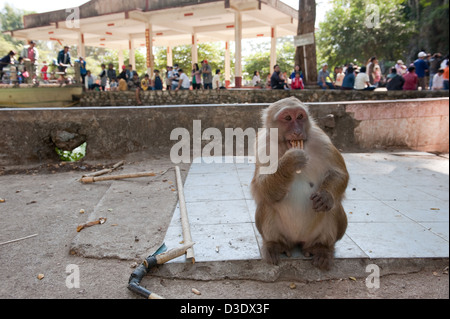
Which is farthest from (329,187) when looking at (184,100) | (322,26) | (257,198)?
(322,26)

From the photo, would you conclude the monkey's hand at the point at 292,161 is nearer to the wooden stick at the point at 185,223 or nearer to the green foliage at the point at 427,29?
the wooden stick at the point at 185,223

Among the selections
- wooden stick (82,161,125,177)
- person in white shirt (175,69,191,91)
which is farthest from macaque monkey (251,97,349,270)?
person in white shirt (175,69,191,91)

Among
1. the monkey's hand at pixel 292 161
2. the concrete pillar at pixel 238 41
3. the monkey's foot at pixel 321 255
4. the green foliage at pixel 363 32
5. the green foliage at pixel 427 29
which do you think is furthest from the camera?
the green foliage at pixel 363 32

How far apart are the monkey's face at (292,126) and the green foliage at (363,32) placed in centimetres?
2291

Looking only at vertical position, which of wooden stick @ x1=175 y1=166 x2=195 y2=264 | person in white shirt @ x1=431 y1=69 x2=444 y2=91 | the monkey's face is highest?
person in white shirt @ x1=431 y1=69 x2=444 y2=91

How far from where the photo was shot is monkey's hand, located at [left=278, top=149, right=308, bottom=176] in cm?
243

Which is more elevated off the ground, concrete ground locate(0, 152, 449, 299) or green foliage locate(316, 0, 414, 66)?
green foliage locate(316, 0, 414, 66)

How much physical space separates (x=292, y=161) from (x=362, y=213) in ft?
5.66

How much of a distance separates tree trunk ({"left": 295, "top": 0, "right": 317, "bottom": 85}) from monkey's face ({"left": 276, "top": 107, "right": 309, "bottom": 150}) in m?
10.8

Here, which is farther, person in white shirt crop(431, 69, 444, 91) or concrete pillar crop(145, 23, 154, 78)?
concrete pillar crop(145, 23, 154, 78)

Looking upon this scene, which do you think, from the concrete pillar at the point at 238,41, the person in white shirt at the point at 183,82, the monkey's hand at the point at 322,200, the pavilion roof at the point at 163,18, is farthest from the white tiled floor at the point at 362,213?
the concrete pillar at the point at 238,41

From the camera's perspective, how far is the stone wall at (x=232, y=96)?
10.6 meters

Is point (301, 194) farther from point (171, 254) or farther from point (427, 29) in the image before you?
point (427, 29)

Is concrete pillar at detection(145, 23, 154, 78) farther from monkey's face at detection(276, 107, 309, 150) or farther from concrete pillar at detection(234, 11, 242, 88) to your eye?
monkey's face at detection(276, 107, 309, 150)
